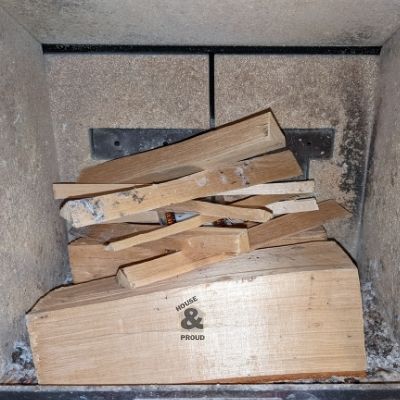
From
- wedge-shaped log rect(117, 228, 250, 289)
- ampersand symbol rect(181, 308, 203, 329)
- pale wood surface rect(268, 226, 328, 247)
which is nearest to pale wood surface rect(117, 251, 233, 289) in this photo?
wedge-shaped log rect(117, 228, 250, 289)

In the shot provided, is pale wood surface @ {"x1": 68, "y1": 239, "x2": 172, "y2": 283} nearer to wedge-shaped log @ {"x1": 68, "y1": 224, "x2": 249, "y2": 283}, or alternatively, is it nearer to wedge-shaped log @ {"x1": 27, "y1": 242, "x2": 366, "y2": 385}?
wedge-shaped log @ {"x1": 68, "y1": 224, "x2": 249, "y2": 283}

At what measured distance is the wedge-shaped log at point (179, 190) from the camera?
3.23 ft

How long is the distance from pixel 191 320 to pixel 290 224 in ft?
1.61

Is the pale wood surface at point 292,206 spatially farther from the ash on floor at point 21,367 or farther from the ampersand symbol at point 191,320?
the ash on floor at point 21,367

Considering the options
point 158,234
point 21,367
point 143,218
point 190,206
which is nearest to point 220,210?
point 190,206

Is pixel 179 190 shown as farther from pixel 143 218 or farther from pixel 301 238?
pixel 301 238

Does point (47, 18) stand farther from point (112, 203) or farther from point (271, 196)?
point (271, 196)

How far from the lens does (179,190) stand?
1.11m

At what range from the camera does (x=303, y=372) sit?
39.4 inches

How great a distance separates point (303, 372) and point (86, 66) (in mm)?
1176

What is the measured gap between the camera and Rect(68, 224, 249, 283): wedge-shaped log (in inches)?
43.8

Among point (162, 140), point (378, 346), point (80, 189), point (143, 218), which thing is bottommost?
point (378, 346)

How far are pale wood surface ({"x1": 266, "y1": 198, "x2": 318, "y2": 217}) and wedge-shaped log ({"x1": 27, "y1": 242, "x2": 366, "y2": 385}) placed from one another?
306mm

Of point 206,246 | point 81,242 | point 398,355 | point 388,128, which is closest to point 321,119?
point 388,128
